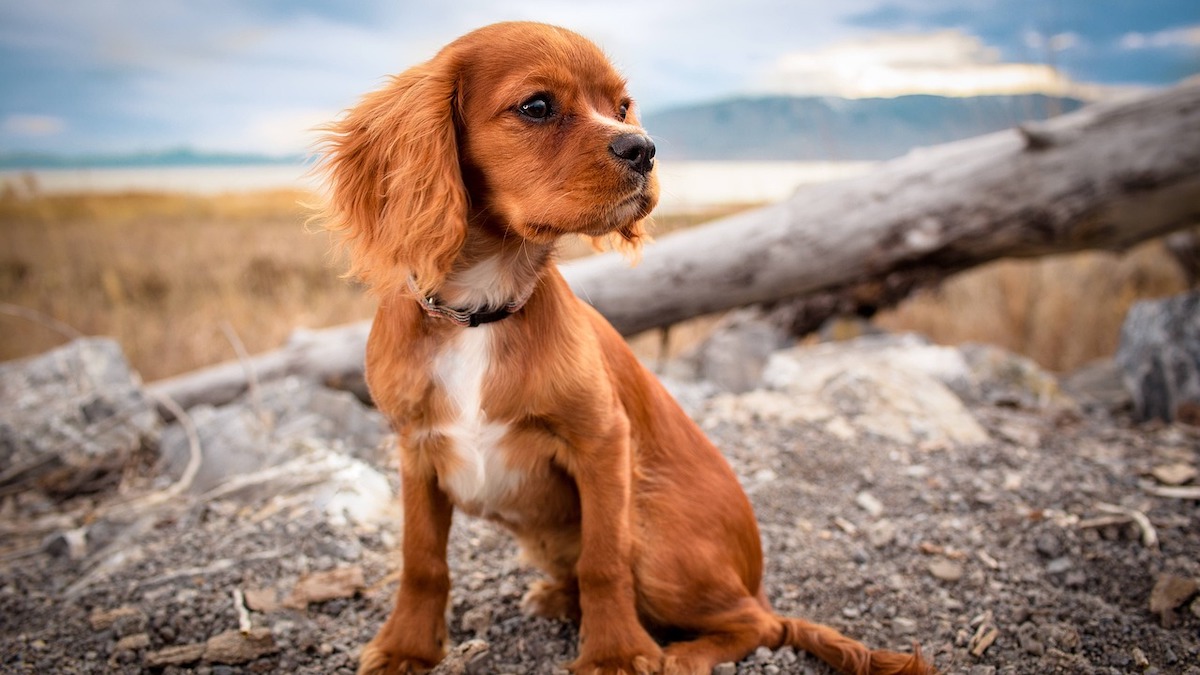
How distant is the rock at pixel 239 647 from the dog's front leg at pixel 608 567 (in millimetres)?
980

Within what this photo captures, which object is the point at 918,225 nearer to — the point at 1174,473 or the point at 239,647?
the point at 1174,473

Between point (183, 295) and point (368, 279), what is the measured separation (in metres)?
8.83

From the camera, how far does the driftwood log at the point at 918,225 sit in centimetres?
496

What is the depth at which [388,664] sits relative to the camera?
2.32 meters

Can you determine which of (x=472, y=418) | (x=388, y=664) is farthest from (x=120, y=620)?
(x=472, y=418)

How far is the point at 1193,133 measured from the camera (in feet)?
15.8

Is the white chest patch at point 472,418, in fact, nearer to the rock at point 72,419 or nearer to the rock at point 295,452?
the rock at point 295,452

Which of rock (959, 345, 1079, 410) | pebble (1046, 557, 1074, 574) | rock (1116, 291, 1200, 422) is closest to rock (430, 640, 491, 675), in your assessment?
pebble (1046, 557, 1074, 574)

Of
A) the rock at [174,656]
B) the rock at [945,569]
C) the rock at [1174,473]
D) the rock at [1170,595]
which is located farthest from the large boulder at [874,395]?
the rock at [174,656]

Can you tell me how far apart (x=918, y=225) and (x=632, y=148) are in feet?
12.5

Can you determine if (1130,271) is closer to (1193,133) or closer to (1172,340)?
(1193,133)

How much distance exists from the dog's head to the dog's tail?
1.25 metres

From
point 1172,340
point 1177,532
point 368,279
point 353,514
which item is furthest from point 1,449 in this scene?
point 1172,340

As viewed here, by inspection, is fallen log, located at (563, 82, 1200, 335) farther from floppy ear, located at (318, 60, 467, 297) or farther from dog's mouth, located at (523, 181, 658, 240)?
dog's mouth, located at (523, 181, 658, 240)
